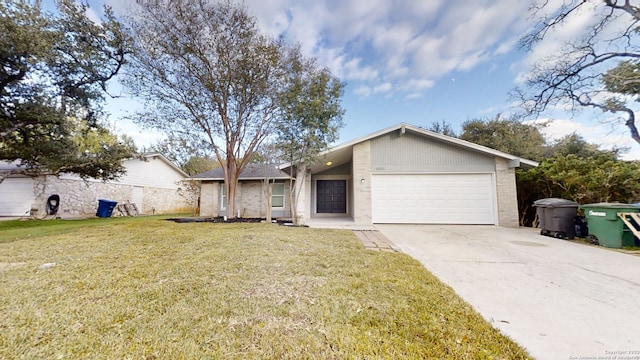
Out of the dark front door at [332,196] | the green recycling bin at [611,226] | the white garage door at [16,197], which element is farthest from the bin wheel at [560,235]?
the white garage door at [16,197]

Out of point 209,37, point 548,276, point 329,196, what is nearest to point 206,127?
point 209,37

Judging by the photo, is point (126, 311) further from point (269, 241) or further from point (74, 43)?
point (74, 43)

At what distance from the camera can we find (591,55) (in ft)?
31.2

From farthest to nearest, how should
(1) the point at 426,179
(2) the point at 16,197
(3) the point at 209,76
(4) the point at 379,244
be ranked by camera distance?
(2) the point at 16,197, (1) the point at 426,179, (3) the point at 209,76, (4) the point at 379,244

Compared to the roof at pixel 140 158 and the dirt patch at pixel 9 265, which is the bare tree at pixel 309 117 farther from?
the roof at pixel 140 158

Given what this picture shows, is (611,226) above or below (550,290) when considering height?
above

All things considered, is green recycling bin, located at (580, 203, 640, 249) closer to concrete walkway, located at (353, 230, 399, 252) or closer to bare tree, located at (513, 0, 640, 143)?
concrete walkway, located at (353, 230, 399, 252)

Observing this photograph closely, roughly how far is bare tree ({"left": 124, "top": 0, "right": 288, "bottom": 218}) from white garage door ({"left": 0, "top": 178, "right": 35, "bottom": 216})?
353 inches

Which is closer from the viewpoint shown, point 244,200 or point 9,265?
point 9,265

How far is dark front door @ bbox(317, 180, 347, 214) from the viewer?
44.3 ft

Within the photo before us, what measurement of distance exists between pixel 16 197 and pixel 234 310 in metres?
18.7

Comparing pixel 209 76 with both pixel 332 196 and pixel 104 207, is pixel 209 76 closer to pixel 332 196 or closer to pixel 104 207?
pixel 332 196

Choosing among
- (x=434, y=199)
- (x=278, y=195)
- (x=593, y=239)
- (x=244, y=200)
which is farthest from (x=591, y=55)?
(x=244, y=200)

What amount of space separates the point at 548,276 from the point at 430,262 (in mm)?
1635
